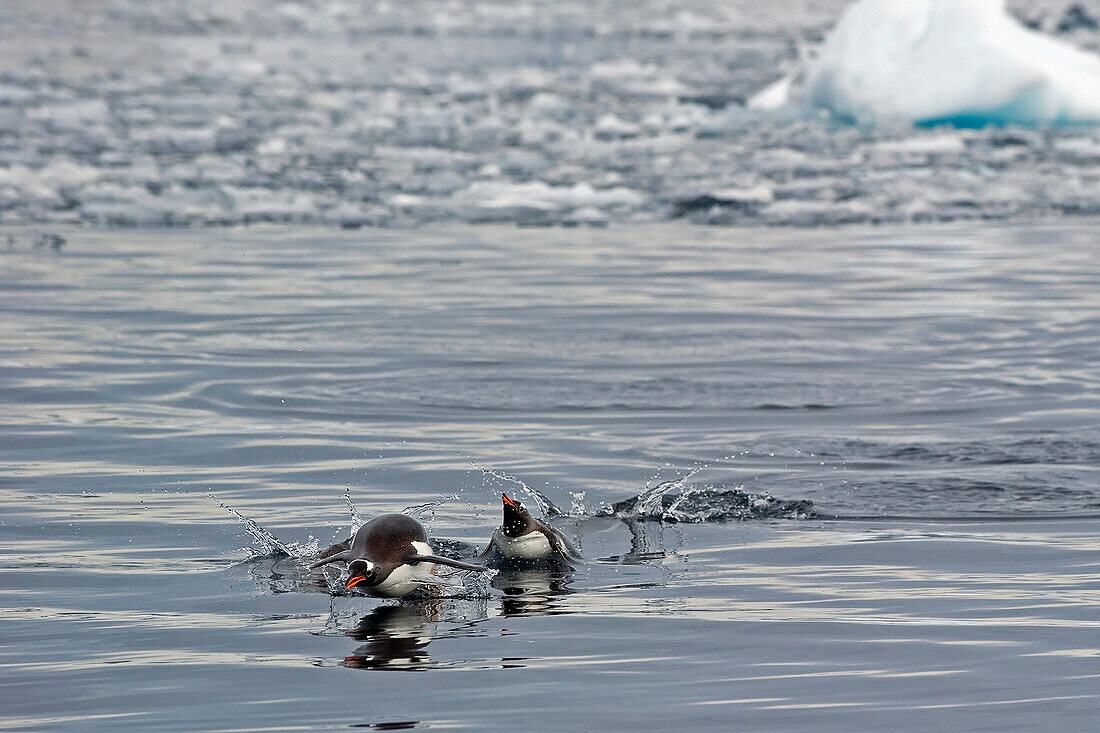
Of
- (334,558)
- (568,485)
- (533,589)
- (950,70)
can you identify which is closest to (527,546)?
(533,589)

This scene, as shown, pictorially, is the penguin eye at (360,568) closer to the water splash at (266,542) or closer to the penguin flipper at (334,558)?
the penguin flipper at (334,558)

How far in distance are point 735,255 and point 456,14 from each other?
4498 cm

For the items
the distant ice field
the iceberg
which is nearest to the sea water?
the distant ice field

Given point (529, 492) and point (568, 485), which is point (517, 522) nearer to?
point (529, 492)

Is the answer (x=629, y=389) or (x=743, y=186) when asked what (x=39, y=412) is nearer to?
(x=629, y=389)

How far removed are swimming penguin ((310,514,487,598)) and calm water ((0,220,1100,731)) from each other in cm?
12

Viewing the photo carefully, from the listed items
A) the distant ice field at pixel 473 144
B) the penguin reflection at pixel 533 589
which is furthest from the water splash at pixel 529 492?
the distant ice field at pixel 473 144

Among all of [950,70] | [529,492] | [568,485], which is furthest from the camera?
[950,70]

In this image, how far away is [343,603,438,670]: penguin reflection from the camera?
5.12 m

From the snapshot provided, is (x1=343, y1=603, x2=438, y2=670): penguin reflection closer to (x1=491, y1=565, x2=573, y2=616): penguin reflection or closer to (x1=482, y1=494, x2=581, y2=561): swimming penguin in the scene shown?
(x1=491, y1=565, x2=573, y2=616): penguin reflection

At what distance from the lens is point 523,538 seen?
628 cm

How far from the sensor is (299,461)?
835cm

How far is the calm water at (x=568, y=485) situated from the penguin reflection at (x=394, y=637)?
0.02 m

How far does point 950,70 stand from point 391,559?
76.9 ft
